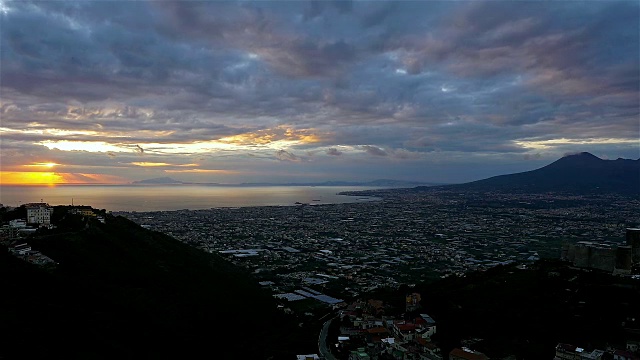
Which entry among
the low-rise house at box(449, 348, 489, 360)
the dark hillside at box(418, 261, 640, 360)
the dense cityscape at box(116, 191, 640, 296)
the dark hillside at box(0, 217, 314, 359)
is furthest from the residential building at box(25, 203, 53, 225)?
the low-rise house at box(449, 348, 489, 360)

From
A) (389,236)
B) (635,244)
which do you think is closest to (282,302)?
(635,244)

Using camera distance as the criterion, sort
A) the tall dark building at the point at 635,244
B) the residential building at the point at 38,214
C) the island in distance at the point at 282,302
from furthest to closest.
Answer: the residential building at the point at 38,214 → the tall dark building at the point at 635,244 → the island in distance at the point at 282,302

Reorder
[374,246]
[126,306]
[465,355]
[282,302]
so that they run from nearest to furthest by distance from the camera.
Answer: [465,355]
[126,306]
[282,302]
[374,246]

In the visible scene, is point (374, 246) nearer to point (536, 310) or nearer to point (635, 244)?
point (635, 244)

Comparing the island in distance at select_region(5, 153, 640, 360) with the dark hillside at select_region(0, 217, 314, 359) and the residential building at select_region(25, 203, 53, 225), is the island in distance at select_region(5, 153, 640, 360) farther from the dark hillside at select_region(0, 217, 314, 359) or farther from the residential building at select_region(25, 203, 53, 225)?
the residential building at select_region(25, 203, 53, 225)

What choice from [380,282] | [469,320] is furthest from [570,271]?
[380,282]

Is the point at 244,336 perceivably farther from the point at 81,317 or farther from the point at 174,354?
the point at 81,317

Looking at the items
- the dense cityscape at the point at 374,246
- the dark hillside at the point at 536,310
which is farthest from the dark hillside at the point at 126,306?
the dark hillside at the point at 536,310

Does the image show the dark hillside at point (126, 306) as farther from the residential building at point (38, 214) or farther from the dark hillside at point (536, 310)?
the dark hillside at point (536, 310)
